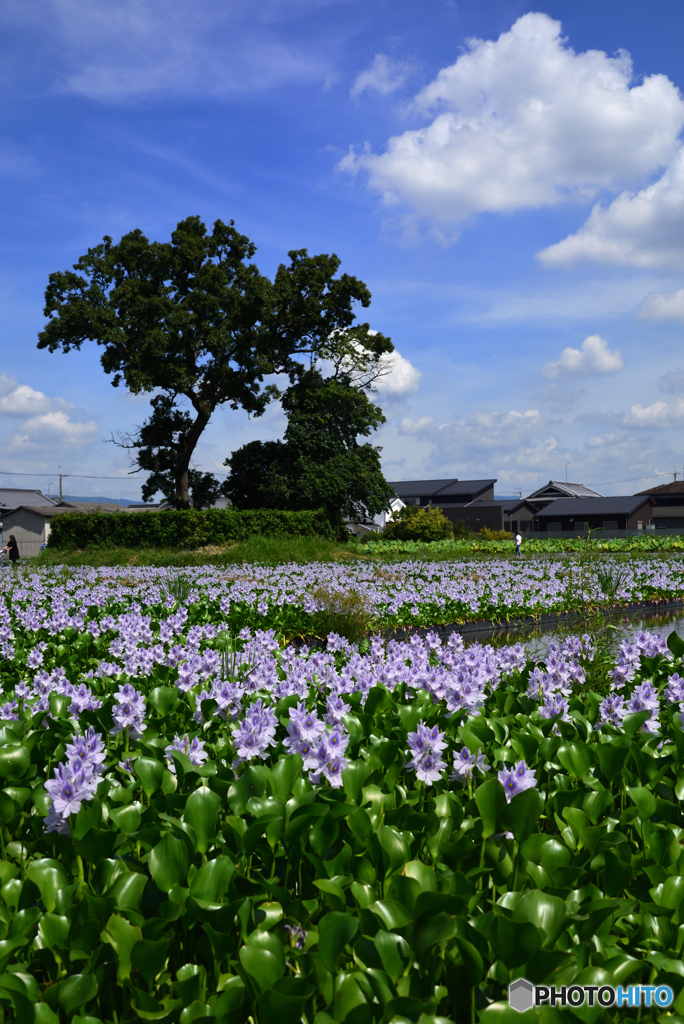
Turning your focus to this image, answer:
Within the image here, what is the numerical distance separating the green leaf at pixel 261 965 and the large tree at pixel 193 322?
28607 mm

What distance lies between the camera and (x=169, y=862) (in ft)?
6.78

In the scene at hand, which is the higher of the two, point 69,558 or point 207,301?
point 207,301

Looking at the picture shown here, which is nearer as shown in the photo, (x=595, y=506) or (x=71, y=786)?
(x=71, y=786)

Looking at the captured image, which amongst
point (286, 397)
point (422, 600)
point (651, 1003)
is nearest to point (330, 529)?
point (286, 397)

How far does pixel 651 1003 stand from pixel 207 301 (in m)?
30.1

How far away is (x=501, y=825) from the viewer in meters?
2.32

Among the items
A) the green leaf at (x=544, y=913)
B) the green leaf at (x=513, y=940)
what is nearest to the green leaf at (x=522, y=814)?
the green leaf at (x=544, y=913)

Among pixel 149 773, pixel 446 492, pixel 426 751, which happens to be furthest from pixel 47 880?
pixel 446 492

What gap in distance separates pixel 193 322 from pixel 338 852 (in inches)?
1155

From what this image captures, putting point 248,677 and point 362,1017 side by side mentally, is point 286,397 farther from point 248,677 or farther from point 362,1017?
point 362,1017

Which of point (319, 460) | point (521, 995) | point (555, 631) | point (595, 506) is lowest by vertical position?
point (555, 631)

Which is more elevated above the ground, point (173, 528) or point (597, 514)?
point (597, 514)

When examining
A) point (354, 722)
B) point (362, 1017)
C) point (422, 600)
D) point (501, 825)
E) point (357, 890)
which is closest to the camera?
point (362, 1017)

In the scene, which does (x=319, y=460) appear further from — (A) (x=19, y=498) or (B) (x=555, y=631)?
(A) (x=19, y=498)
